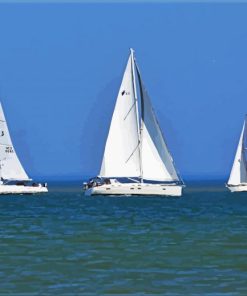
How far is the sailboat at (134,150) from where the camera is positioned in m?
97.1

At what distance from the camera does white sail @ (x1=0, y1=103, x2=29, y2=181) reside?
109056 mm

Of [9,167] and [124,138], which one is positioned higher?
[124,138]

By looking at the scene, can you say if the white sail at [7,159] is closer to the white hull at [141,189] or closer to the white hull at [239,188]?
the white hull at [141,189]

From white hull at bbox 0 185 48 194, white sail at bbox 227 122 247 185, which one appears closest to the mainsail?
white hull at bbox 0 185 48 194

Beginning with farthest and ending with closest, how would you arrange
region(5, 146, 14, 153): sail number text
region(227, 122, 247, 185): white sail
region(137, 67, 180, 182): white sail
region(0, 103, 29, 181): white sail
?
region(227, 122, 247, 185): white sail, region(5, 146, 14, 153): sail number text, region(0, 103, 29, 181): white sail, region(137, 67, 180, 182): white sail

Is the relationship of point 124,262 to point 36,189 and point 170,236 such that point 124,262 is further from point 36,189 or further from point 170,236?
point 36,189

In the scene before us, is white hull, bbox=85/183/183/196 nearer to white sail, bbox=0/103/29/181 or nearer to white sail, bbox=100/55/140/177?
white sail, bbox=100/55/140/177

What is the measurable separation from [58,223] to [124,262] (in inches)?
885

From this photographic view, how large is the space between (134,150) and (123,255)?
60349 mm

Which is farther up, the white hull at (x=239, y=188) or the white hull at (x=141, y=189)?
the white hull at (x=239, y=188)

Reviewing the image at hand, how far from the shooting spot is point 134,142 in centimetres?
9906

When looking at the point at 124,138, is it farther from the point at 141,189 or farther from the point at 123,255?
the point at 123,255

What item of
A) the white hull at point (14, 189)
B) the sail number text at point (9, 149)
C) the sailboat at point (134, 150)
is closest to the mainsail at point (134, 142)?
the sailboat at point (134, 150)

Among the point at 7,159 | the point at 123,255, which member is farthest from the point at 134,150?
the point at 123,255
